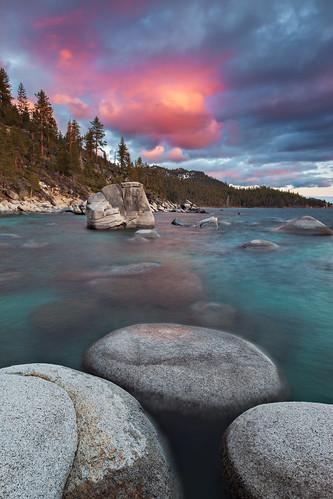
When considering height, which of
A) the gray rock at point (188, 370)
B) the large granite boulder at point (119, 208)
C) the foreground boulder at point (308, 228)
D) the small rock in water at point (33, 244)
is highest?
the large granite boulder at point (119, 208)

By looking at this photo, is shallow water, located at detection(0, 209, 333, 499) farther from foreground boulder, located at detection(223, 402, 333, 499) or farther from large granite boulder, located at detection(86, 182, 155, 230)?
large granite boulder, located at detection(86, 182, 155, 230)

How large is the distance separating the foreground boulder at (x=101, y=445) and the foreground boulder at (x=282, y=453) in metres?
0.78

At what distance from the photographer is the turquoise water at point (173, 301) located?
5.87 meters

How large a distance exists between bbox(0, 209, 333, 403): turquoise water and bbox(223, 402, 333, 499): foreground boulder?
1482 mm

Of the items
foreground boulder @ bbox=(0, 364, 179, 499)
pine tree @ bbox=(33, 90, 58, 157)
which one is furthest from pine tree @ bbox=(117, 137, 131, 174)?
foreground boulder @ bbox=(0, 364, 179, 499)

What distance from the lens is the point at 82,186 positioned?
2899 inches

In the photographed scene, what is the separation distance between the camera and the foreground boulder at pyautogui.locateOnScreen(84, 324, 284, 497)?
363 cm

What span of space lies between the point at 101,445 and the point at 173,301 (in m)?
6.09

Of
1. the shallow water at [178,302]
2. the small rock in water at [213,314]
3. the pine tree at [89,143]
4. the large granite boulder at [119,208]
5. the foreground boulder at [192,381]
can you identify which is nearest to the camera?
the foreground boulder at [192,381]

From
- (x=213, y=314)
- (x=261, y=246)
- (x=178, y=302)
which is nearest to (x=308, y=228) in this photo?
(x=261, y=246)

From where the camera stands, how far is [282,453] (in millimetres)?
2904

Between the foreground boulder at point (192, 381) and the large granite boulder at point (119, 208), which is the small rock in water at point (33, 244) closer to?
the large granite boulder at point (119, 208)

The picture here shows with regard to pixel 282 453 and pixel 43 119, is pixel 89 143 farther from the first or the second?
pixel 282 453

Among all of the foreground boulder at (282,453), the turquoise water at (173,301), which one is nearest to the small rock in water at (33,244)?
the turquoise water at (173,301)
